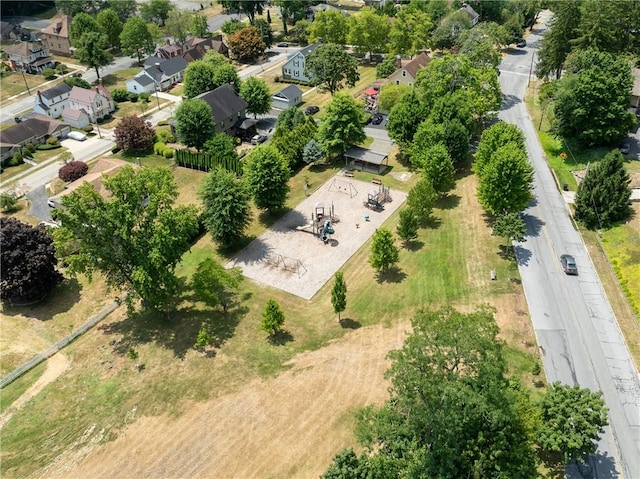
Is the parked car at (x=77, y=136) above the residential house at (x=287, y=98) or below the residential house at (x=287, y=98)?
below

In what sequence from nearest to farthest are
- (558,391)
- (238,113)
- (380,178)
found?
(558,391) < (380,178) < (238,113)

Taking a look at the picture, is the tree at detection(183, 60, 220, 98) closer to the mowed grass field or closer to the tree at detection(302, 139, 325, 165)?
the tree at detection(302, 139, 325, 165)

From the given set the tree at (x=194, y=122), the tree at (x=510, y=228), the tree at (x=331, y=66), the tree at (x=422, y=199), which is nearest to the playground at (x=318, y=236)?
the tree at (x=422, y=199)

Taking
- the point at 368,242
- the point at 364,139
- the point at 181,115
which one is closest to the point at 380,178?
the point at 364,139

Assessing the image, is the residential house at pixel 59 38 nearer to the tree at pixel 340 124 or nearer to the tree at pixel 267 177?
the tree at pixel 340 124

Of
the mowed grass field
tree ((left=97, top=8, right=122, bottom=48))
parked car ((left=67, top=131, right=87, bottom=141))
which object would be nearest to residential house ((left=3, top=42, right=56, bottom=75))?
tree ((left=97, top=8, right=122, bottom=48))

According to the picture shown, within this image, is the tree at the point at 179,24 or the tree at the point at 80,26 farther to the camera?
the tree at the point at 179,24

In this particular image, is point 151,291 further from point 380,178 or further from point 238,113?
point 238,113
